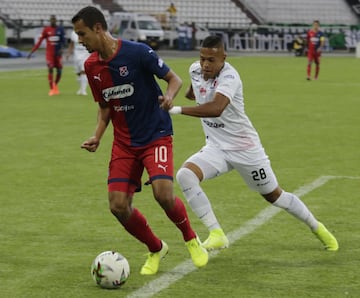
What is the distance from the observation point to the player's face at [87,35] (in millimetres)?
7176

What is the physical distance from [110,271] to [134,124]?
1.14 meters

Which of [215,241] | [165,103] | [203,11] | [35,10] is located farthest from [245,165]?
[203,11]

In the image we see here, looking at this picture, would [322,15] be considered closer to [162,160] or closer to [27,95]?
[27,95]

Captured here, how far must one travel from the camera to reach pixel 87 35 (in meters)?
7.20

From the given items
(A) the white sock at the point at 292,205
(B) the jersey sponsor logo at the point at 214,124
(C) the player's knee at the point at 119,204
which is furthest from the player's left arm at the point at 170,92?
(A) the white sock at the point at 292,205

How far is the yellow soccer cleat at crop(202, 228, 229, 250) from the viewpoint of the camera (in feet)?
27.6

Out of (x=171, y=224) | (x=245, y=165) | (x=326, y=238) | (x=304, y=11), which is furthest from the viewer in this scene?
(x=304, y=11)

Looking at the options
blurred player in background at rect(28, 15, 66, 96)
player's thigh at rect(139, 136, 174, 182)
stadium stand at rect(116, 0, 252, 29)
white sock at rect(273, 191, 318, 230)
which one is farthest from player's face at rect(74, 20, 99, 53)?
stadium stand at rect(116, 0, 252, 29)

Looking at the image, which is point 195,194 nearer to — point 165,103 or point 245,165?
point 245,165

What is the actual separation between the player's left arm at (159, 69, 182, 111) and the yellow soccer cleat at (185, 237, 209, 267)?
1.24 meters

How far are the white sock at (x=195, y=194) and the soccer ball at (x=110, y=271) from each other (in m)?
1.17

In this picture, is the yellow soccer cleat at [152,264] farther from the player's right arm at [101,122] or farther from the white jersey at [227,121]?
the white jersey at [227,121]

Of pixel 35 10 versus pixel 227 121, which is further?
pixel 35 10

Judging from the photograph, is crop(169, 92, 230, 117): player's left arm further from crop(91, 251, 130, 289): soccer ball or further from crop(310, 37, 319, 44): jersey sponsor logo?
crop(310, 37, 319, 44): jersey sponsor logo
